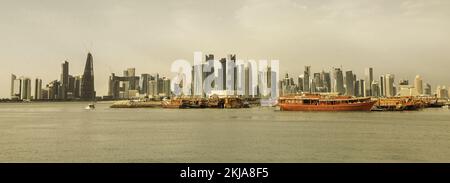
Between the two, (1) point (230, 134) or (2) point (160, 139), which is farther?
(1) point (230, 134)

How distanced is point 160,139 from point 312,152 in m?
18.5

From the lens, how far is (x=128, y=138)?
166ft

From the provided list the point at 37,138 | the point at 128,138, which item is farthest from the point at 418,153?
the point at 37,138

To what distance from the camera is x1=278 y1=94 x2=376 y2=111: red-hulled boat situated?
122250 mm

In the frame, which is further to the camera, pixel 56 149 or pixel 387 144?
pixel 387 144

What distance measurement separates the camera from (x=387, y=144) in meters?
44.2

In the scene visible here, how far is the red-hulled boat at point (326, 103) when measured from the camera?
122m

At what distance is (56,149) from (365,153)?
2843 cm

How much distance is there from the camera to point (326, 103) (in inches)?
4820
